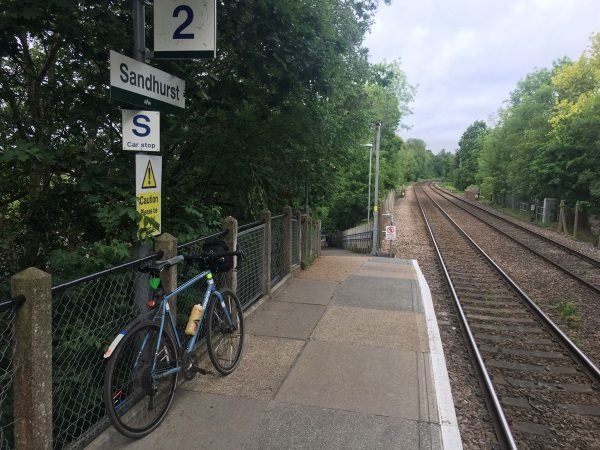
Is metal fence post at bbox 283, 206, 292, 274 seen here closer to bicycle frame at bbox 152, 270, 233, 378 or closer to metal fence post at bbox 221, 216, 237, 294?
metal fence post at bbox 221, 216, 237, 294

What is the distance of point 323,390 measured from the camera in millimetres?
4191

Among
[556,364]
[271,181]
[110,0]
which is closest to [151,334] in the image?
[110,0]

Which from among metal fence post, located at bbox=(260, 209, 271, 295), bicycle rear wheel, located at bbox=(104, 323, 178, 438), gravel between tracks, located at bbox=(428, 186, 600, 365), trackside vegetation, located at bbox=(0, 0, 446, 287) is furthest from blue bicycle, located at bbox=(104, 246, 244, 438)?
gravel between tracks, located at bbox=(428, 186, 600, 365)

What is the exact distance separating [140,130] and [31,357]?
6.28ft

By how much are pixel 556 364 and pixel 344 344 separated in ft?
10.7

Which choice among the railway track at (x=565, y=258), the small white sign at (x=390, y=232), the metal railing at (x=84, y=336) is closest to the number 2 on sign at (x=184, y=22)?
the metal railing at (x=84, y=336)

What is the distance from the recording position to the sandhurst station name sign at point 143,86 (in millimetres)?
3523

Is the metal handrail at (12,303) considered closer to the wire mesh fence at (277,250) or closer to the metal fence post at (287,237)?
the wire mesh fence at (277,250)

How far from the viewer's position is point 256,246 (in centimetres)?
711

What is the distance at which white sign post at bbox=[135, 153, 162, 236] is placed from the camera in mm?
3723

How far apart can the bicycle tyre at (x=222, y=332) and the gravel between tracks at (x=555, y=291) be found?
5.25 meters

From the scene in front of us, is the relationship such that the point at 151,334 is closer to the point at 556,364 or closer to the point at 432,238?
the point at 556,364

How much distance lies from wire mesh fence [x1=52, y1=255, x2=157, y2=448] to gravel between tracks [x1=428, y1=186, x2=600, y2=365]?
252 inches

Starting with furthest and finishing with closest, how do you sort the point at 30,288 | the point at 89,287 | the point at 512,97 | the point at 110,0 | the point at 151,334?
1. the point at 512,97
2. the point at 110,0
3. the point at 89,287
4. the point at 151,334
5. the point at 30,288
